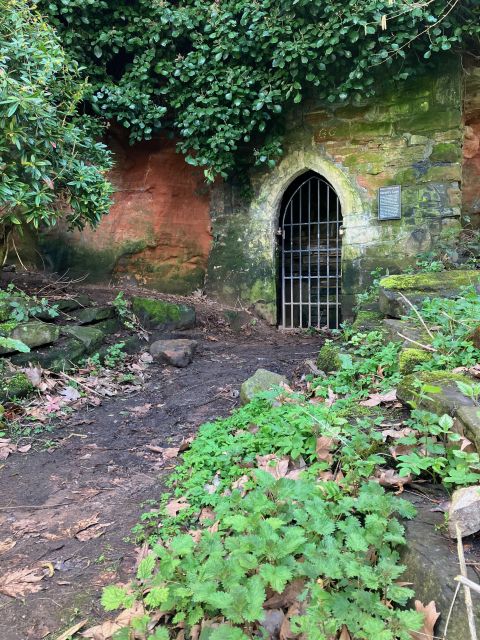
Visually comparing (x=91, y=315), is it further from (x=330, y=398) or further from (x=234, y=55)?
(x=234, y=55)

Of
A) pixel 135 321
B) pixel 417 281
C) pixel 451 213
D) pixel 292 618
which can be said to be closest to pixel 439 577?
pixel 292 618

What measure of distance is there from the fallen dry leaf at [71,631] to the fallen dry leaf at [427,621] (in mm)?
1130

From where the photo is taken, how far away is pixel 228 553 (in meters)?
1.73

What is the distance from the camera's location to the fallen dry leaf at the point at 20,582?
1851mm

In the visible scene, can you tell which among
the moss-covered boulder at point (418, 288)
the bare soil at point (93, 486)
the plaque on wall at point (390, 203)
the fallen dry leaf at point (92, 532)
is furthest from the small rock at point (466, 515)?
the plaque on wall at point (390, 203)

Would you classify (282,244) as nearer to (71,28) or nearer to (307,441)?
(71,28)

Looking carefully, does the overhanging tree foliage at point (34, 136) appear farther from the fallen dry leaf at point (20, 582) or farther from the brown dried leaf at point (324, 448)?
the brown dried leaf at point (324, 448)

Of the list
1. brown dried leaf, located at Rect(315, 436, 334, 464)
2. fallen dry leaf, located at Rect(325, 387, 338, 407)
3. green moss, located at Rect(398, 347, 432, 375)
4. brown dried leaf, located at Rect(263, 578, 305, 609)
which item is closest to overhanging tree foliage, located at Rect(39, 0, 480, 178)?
green moss, located at Rect(398, 347, 432, 375)

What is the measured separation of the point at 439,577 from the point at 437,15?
581cm

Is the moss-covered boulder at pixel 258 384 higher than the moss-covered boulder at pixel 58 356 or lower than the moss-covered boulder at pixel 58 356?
lower

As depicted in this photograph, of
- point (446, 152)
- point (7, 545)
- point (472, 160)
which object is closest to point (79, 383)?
point (7, 545)

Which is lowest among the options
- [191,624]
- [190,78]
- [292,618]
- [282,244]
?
[191,624]

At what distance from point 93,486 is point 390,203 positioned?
16.0ft

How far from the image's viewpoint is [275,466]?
219 centimetres
